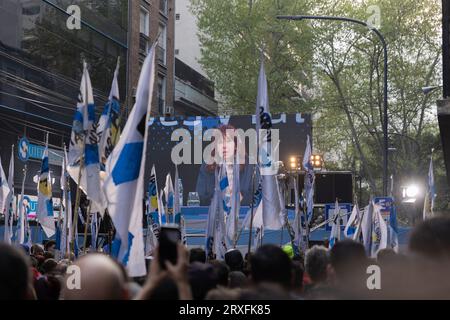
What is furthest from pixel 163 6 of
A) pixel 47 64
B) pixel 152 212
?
pixel 152 212

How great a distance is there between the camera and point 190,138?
27.7 meters

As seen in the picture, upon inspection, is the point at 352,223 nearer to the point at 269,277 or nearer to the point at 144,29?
the point at 269,277

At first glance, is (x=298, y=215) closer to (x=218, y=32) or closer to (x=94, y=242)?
(x=94, y=242)

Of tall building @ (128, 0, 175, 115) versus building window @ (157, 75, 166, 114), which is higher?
tall building @ (128, 0, 175, 115)

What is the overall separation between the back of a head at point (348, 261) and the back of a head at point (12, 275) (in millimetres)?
2060

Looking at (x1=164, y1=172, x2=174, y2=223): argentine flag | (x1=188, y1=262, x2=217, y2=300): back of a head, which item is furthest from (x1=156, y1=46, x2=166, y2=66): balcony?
(x1=188, y1=262, x2=217, y2=300): back of a head

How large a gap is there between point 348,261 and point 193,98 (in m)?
35.6

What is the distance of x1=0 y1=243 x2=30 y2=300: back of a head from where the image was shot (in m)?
3.14

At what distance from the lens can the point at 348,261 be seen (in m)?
4.58

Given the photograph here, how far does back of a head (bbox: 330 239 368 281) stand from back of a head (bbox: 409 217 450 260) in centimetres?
81

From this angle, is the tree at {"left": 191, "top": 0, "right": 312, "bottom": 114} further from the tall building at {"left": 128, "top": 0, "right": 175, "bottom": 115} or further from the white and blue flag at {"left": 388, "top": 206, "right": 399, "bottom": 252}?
the white and blue flag at {"left": 388, "top": 206, "right": 399, "bottom": 252}

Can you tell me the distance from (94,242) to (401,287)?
30.9ft
